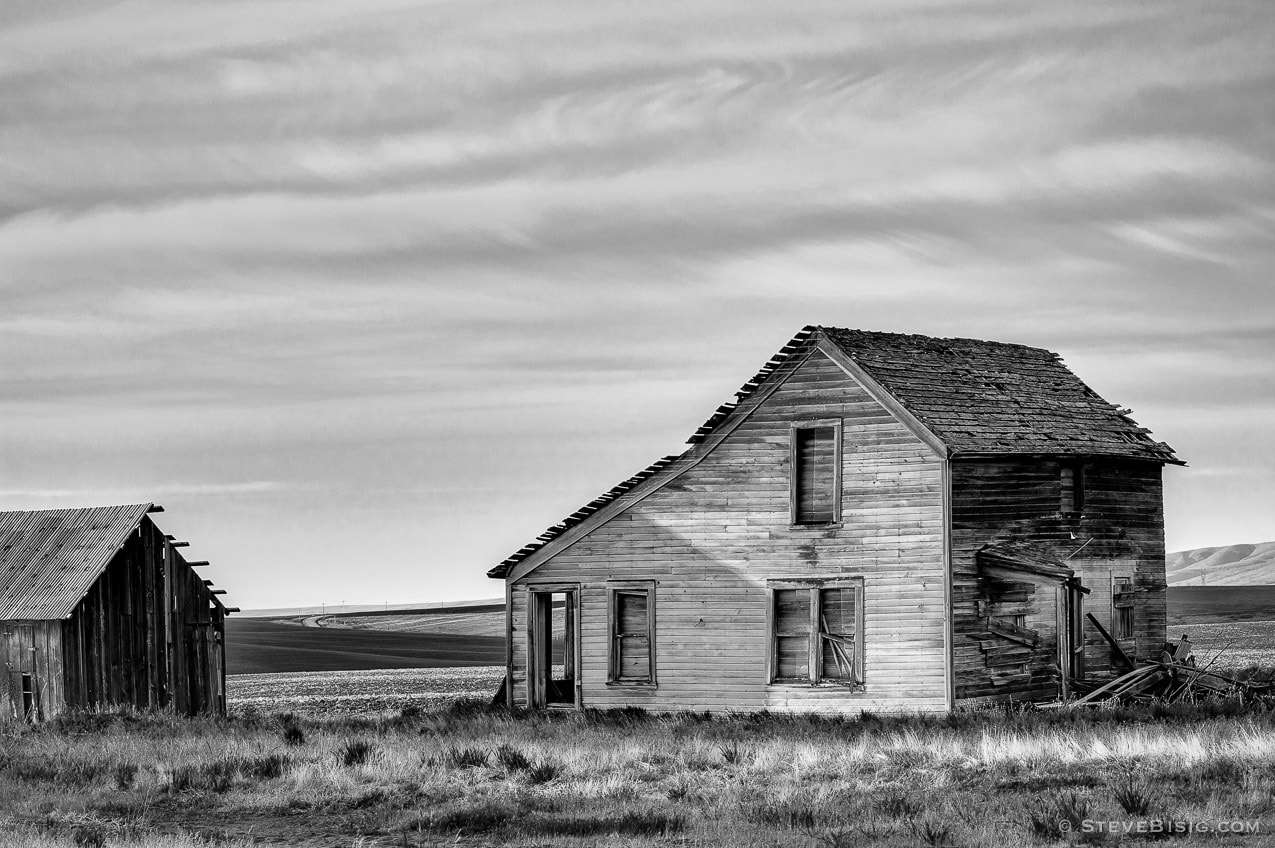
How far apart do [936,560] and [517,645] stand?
8418 millimetres

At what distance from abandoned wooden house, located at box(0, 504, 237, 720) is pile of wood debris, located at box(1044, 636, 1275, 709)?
59.4ft

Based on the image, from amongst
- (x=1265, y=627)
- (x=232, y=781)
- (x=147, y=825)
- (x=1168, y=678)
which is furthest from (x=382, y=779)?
(x=1265, y=627)

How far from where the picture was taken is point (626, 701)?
28.7 m

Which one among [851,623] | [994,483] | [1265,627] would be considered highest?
[994,483]

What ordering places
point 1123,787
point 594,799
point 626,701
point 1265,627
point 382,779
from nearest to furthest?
1. point 1123,787
2. point 594,799
3. point 382,779
4. point 626,701
5. point 1265,627

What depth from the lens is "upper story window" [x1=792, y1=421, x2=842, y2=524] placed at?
1085 inches

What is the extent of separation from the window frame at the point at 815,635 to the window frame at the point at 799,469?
0.97 metres

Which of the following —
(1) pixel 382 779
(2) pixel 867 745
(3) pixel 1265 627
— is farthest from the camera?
(3) pixel 1265 627

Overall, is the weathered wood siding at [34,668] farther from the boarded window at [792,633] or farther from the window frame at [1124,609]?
the window frame at [1124,609]

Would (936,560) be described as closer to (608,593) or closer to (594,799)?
(608,593)

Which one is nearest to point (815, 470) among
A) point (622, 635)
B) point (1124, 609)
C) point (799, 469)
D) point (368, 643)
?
point (799, 469)

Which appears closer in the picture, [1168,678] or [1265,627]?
[1168,678]

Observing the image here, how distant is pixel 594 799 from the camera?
17344 millimetres

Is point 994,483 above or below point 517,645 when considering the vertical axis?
above
